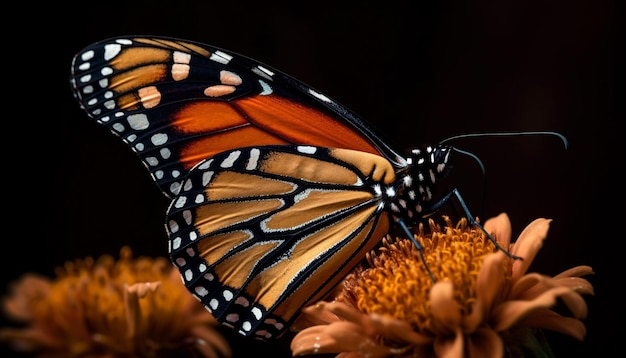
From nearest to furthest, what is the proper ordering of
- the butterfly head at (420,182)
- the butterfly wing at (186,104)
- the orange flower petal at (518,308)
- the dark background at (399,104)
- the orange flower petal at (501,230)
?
1. the orange flower petal at (518,308)
2. the orange flower petal at (501,230)
3. the butterfly head at (420,182)
4. the butterfly wing at (186,104)
5. the dark background at (399,104)

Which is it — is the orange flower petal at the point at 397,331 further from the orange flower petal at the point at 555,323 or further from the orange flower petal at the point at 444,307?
the orange flower petal at the point at 555,323

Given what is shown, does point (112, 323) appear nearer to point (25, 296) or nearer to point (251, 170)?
point (25, 296)

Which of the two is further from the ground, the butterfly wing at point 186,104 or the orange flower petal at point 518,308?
the butterfly wing at point 186,104

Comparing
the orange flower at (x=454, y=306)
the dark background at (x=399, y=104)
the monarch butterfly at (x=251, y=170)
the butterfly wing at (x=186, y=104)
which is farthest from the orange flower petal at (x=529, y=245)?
the dark background at (x=399, y=104)

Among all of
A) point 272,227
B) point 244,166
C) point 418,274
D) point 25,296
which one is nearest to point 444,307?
point 418,274

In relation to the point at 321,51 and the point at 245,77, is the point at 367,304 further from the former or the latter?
the point at 321,51

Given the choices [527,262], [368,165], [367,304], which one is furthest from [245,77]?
[527,262]
